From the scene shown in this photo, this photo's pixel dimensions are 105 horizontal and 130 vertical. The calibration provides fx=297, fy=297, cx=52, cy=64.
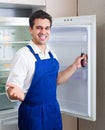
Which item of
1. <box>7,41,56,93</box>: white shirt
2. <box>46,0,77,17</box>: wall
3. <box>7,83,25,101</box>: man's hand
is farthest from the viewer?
<box>46,0,77,17</box>: wall

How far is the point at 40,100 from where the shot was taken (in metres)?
1.63

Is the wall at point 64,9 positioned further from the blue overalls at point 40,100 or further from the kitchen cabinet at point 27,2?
the blue overalls at point 40,100

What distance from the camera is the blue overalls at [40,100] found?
5.29ft

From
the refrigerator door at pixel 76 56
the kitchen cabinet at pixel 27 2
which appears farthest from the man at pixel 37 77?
the kitchen cabinet at pixel 27 2

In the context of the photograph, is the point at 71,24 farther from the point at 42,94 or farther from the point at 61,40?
the point at 42,94

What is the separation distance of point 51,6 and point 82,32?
433 millimetres

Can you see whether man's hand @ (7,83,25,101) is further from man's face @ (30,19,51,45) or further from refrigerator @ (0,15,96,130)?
refrigerator @ (0,15,96,130)

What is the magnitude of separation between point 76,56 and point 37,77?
0.48m

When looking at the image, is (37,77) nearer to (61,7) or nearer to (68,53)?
(68,53)

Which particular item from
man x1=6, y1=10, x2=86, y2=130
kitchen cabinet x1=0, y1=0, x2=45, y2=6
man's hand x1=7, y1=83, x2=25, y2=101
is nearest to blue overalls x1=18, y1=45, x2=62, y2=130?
Answer: man x1=6, y1=10, x2=86, y2=130

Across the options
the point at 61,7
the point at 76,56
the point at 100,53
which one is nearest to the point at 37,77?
the point at 76,56

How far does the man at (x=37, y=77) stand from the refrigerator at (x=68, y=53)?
0.88ft

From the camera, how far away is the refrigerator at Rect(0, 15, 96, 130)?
71.4 inches

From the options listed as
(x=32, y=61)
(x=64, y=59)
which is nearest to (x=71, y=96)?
(x=64, y=59)
